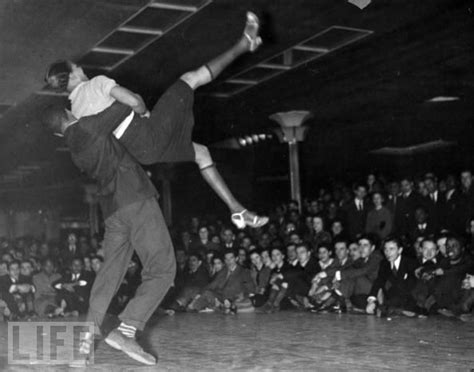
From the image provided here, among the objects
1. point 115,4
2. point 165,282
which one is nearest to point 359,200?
point 115,4

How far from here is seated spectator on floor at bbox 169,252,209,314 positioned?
9508 mm

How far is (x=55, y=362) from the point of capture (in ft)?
14.7

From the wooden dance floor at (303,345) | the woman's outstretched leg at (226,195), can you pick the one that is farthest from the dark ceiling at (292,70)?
the woman's outstretched leg at (226,195)

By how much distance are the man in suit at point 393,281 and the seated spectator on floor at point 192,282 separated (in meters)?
2.66

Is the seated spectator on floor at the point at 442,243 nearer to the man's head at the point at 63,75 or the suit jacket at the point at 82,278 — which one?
the suit jacket at the point at 82,278

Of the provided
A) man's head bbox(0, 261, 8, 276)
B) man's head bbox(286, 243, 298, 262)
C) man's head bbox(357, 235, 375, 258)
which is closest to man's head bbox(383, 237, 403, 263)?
man's head bbox(357, 235, 375, 258)

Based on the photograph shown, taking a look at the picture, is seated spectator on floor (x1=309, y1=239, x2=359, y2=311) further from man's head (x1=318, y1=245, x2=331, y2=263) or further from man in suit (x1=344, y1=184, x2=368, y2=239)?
man in suit (x1=344, y1=184, x2=368, y2=239)

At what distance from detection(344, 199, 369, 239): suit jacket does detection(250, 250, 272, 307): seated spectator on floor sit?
1.17 metres

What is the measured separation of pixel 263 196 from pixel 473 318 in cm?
1203

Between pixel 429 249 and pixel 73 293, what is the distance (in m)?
4.62

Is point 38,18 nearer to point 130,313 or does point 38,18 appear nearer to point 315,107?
A: point 130,313

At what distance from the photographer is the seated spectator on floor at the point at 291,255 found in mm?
8945

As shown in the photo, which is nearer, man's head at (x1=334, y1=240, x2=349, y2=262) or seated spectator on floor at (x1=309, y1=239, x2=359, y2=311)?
seated spectator on floor at (x1=309, y1=239, x2=359, y2=311)

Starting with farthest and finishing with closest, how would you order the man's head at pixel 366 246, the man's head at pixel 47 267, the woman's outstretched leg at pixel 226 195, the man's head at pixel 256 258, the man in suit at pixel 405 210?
1. the man's head at pixel 47 267
2. the man's head at pixel 256 258
3. the man in suit at pixel 405 210
4. the man's head at pixel 366 246
5. the woman's outstretched leg at pixel 226 195
